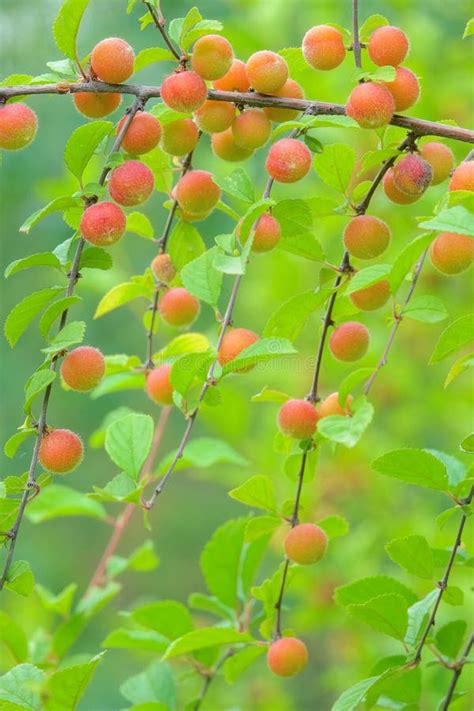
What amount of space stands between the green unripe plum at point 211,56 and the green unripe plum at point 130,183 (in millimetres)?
84

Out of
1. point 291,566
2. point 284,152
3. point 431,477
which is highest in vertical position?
point 284,152

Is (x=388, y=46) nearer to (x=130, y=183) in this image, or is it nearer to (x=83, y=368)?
(x=130, y=183)

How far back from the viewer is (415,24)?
5.84 ft

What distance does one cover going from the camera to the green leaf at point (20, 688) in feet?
2.23

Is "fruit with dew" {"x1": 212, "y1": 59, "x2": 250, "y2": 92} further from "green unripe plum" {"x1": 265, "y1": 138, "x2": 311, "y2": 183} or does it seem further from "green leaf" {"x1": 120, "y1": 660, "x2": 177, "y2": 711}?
"green leaf" {"x1": 120, "y1": 660, "x2": 177, "y2": 711}

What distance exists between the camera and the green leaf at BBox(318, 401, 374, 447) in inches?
25.3

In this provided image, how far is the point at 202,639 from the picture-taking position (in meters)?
0.84

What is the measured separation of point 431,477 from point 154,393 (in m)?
0.26

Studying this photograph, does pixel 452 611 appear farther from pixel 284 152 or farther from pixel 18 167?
pixel 18 167

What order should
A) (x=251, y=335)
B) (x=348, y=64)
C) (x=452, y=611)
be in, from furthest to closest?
(x=348, y=64) < (x=452, y=611) < (x=251, y=335)

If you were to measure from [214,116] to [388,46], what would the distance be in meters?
0.15

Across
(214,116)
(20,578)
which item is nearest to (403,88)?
(214,116)

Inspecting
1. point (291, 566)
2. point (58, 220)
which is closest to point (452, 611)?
point (291, 566)

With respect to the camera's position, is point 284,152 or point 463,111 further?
point 463,111
